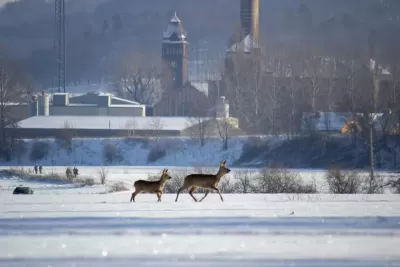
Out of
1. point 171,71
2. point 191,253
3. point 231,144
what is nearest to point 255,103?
point 231,144

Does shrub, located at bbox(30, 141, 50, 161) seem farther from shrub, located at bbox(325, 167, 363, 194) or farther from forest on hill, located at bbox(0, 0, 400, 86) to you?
forest on hill, located at bbox(0, 0, 400, 86)

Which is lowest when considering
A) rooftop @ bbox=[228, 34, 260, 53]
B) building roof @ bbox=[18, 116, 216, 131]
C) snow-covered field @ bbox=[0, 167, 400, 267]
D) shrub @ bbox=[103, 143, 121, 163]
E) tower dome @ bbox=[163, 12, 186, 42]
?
shrub @ bbox=[103, 143, 121, 163]

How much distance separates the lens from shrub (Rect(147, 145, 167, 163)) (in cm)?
5437

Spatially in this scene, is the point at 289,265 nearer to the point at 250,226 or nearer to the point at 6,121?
the point at 250,226

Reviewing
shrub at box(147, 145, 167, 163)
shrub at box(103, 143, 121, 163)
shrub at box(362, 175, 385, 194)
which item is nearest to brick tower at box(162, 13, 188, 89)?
shrub at box(103, 143, 121, 163)

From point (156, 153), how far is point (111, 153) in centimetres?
238

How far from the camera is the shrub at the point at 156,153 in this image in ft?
178

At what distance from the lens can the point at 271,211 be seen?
1472cm

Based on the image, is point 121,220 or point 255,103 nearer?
point 121,220

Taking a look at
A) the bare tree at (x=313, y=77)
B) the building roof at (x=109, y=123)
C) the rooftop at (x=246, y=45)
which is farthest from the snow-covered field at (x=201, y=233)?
the rooftop at (x=246, y=45)

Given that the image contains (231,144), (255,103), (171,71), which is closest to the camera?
(231,144)

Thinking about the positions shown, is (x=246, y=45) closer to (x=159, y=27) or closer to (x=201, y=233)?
(x=201, y=233)

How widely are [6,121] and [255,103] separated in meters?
15.8

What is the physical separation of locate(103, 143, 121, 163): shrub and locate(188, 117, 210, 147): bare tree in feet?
15.5
